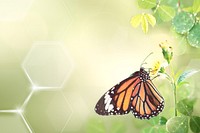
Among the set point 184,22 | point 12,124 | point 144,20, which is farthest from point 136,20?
point 12,124

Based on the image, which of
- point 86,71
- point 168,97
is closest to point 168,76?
point 168,97

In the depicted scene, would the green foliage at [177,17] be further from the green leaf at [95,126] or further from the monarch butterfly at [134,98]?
the green leaf at [95,126]

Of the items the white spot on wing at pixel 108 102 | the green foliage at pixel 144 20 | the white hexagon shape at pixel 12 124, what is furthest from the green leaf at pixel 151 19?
the white hexagon shape at pixel 12 124

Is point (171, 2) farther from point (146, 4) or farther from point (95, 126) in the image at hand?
point (95, 126)

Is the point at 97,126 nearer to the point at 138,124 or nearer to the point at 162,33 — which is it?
the point at 138,124

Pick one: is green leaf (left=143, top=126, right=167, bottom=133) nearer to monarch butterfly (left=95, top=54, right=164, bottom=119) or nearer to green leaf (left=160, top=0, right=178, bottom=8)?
monarch butterfly (left=95, top=54, right=164, bottom=119)

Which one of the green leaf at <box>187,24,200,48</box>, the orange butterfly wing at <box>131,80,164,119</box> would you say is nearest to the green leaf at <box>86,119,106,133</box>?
the orange butterfly wing at <box>131,80,164,119</box>
